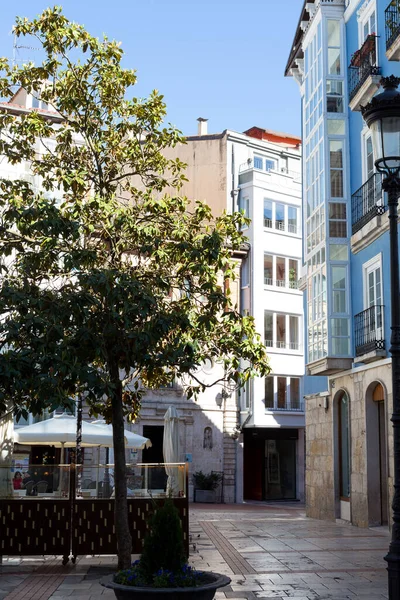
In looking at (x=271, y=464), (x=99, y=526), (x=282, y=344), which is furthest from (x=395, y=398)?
(x=271, y=464)

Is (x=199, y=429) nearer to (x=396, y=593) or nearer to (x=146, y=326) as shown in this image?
(x=146, y=326)

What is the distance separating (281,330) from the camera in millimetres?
41531

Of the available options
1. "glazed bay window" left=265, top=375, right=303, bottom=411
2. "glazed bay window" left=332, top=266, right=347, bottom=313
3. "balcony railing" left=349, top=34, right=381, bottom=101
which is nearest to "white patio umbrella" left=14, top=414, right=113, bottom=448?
"glazed bay window" left=332, top=266, right=347, bottom=313

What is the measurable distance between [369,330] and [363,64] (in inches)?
274

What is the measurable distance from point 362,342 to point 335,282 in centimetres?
243

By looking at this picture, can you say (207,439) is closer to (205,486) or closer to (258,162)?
(205,486)

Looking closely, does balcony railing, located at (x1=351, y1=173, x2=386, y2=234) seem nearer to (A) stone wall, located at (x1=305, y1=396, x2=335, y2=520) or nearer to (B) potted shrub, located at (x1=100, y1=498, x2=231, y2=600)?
(A) stone wall, located at (x1=305, y1=396, x2=335, y2=520)

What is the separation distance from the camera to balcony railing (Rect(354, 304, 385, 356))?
19.7m

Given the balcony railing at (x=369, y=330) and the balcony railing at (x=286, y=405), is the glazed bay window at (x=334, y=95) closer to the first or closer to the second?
the balcony railing at (x=369, y=330)

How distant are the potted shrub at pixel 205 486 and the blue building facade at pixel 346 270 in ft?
37.5

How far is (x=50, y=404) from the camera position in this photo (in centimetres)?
909

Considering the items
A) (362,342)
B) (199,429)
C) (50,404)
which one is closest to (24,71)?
(50,404)

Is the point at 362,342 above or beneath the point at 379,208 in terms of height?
beneath

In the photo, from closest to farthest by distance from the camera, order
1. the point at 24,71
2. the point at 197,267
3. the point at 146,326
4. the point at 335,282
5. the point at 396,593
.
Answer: the point at 396,593, the point at 146,326, the point at 197,267, the point at 24,71, the point at 335,282
